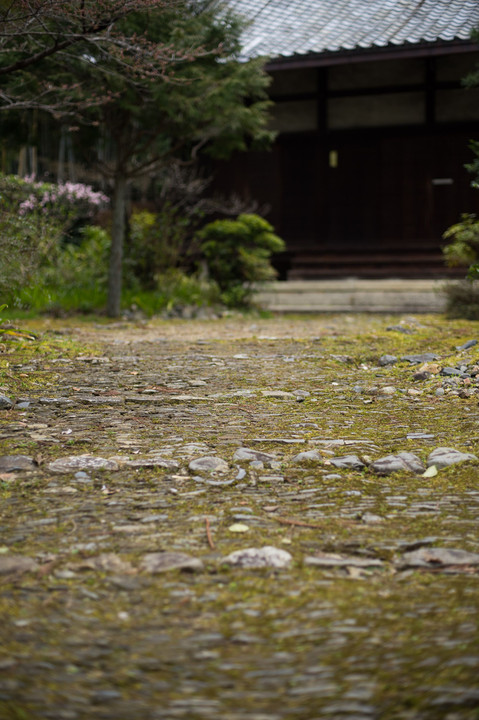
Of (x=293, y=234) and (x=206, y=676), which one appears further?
(x=293, y=234)

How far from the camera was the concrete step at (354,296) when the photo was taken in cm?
1062

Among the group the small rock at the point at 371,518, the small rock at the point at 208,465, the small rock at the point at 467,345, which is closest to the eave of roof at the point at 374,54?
the small rock at the point at 467,345

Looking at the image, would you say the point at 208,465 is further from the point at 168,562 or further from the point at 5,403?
the point at 5,403

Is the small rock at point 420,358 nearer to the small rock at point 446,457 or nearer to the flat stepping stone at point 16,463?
the small rock at point 446,457

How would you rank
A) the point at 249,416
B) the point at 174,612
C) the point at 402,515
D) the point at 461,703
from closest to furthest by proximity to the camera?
the point at 461,703, the point at 174,612, the point at 402,515, the point at 249,416

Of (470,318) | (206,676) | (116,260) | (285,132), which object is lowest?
(206,676)

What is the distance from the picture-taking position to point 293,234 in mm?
13633

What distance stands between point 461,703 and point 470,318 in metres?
7.73

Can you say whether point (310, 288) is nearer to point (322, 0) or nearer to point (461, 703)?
point (322, 0)

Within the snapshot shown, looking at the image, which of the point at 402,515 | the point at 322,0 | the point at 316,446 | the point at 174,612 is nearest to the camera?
the point at 174,612

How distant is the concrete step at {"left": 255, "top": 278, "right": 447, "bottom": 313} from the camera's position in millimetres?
10617

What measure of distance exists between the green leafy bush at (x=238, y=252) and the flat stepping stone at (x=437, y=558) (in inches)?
323

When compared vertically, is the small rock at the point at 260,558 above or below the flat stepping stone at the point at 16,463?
below

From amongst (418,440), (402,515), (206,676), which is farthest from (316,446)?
(206,676)
